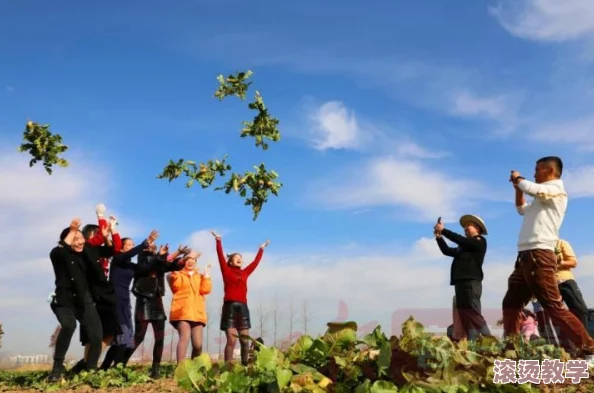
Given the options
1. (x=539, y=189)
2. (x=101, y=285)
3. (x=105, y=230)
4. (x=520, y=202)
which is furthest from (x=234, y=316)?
(x=539, y=189)

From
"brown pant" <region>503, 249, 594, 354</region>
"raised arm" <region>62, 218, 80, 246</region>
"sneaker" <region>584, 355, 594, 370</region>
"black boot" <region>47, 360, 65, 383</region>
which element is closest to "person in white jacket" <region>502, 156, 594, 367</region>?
"brown pant" <region>503, 249, 594, 354</region>

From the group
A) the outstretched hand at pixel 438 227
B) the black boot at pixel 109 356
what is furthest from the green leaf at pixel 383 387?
the black boot at pixel 109 356

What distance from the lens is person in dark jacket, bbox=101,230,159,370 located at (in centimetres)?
995

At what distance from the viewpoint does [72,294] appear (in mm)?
8898

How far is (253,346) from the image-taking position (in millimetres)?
2842

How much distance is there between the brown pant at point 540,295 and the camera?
6800mm

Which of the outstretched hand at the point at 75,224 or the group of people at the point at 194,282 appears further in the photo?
the outstretched hand at the point at 75,224

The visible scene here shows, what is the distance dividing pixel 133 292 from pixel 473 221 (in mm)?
5641

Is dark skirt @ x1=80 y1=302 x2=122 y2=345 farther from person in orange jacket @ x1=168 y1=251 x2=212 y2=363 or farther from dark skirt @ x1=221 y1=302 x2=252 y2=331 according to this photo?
dark skirt @ x1=221 y1=302 x2=252 y2=331

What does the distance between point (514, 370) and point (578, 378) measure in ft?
7.31

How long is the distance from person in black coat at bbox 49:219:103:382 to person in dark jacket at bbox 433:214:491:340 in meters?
5.18

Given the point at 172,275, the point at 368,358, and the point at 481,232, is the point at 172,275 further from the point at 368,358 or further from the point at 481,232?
the point at 368,358

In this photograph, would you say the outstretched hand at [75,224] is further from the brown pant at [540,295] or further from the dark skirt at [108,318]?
the brown pant at [540,295]

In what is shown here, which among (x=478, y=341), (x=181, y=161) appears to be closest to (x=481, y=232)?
(x=181, y=161)
